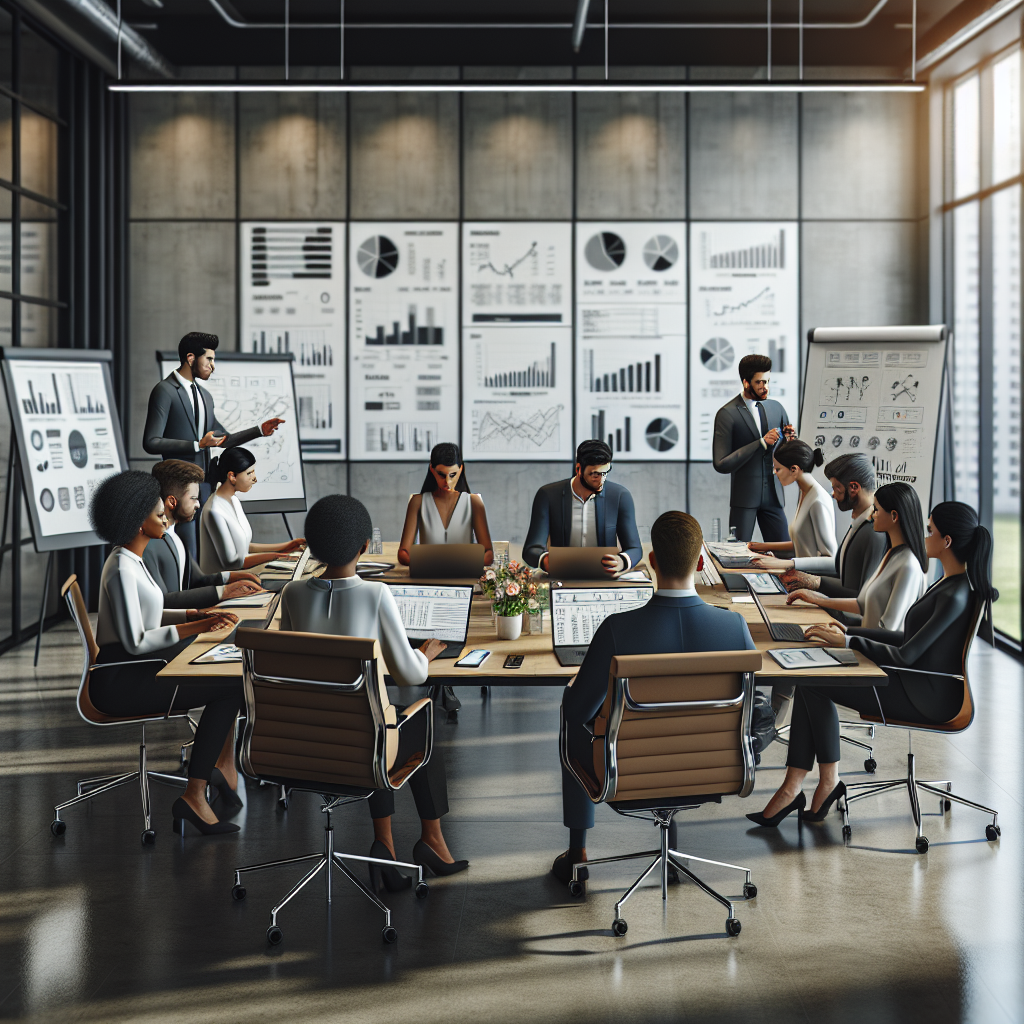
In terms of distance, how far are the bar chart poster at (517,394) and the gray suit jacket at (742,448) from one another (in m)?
2.22

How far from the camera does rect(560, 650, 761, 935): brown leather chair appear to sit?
3088mm

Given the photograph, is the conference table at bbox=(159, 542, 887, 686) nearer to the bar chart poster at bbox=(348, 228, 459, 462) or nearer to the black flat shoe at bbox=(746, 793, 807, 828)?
the black flat shoe at bbox=(746, 793, 807, 828)

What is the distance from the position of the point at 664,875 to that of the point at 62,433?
16.4 ft

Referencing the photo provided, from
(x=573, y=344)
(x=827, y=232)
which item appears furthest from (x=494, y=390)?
(x=827, y=232)

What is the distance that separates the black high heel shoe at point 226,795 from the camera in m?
4.40

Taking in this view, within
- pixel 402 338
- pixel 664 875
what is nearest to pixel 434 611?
pixel 664 875

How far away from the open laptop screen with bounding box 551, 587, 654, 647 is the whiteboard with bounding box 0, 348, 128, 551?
3763 millimetres

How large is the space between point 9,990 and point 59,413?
4.55 m

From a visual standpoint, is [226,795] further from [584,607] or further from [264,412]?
[264,412]

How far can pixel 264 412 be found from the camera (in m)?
8.23

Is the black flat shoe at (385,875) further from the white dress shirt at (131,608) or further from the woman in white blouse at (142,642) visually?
the white dress shirt at (131,608)

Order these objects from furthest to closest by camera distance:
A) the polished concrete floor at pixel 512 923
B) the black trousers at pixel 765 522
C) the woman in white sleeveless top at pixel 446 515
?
1. the black trousers at pixel 765 522
2. the woman in white sleeveless top at pixel 446 515
3. the polished concrete floor at pixel 512 923

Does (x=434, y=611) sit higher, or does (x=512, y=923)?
(x=434, y=611)

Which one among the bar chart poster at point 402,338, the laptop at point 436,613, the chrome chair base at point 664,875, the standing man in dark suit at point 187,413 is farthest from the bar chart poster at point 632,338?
the chrome chair base at point 664,875
